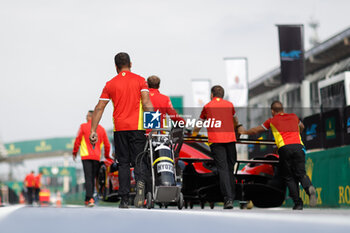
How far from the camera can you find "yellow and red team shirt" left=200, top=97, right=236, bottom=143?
8383 mm

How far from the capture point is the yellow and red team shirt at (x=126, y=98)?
708 cm

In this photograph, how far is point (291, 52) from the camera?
2748 centimetres

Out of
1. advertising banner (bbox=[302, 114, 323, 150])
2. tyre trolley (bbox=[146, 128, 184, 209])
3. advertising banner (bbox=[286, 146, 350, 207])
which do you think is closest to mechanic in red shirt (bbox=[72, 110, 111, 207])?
tyre trolley (bbox=[146, 128, 184, 209])

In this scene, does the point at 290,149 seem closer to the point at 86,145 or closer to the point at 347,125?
the point at 86,145

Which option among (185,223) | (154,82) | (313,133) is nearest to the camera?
(185,223)

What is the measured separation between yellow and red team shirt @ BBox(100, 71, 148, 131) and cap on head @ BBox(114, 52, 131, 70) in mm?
83

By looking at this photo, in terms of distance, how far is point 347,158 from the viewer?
1168 cm

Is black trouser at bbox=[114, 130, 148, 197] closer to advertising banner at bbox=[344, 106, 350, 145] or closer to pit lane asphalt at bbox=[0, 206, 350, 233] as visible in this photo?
pit lane asphalt at bbox=[0, 206, 350, 233]

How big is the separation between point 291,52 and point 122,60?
69.2 ft

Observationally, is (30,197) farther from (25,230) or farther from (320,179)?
(25,230)

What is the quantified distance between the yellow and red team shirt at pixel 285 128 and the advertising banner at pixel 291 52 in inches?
738

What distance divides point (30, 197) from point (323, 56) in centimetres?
1656

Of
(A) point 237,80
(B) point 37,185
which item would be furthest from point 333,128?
(B) point 37,185

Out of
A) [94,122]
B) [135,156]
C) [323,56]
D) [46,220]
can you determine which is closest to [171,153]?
[135,156]
